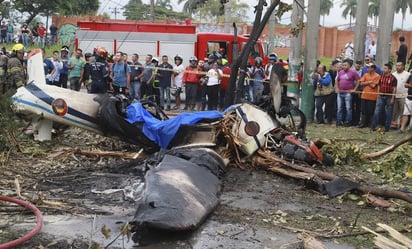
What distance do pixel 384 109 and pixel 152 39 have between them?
9245mm

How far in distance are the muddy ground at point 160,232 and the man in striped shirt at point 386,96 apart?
14.5 ft

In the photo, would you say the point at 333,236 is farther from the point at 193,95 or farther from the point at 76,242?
the point at 193,95

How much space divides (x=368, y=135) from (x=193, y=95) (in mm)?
5664

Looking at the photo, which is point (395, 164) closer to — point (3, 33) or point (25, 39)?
point (25, 39)

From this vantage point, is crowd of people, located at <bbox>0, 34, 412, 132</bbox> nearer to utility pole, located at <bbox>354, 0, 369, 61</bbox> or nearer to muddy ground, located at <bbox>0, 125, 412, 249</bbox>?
utility pole, located at <bbox>354, 0, 369, 61</bbox>

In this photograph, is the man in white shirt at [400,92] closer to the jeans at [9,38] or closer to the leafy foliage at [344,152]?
the leafy foliage at [344,152]

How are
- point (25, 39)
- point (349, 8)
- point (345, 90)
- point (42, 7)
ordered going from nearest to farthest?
point (345, 90) < point (25, 39) < point (42, 7) < point (349, 8)

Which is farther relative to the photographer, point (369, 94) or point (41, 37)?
point (41, 37)

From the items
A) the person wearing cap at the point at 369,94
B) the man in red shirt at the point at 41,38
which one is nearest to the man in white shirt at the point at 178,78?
the person wearing cap at the point at 369,94

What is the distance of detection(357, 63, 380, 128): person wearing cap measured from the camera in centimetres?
1354

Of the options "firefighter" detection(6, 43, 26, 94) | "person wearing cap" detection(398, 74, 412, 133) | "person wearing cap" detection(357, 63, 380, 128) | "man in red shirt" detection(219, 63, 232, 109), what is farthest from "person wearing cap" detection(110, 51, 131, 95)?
"person wearing cap" detection(398, 74, 412, 133)

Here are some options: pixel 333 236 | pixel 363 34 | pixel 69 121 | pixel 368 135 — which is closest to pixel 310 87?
pixel 368 135

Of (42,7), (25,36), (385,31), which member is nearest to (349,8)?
(42,7)

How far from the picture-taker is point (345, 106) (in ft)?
47.0
